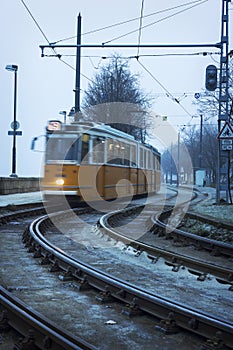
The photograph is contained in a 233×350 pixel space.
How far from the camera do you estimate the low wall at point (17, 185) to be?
28.8m

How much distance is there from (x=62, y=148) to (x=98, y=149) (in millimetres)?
1491

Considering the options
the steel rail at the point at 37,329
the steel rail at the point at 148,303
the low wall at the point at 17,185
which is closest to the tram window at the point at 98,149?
the low wall at the point at 17,185

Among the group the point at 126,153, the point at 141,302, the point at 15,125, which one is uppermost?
the point at 15,125

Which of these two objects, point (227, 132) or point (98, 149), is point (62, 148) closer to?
point (98, 149)

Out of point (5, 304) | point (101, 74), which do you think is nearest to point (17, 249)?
point (5, 304)

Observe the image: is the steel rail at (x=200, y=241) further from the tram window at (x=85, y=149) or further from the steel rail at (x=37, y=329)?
the tram window at (x=85, y=149)

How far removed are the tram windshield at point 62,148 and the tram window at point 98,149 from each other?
0.89m

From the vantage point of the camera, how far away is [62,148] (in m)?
19.0

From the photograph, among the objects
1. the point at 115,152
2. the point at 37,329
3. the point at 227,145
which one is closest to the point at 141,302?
the point at 37,329

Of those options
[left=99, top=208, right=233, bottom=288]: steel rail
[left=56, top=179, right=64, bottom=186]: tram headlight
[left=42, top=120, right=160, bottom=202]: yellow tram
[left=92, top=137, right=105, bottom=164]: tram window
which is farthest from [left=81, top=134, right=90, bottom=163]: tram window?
[left=99, top=208, right=233, bottom=288]: steel rail

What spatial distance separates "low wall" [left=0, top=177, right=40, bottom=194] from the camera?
28781 millimetres

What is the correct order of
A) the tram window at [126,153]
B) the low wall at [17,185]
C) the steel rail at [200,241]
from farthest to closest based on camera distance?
the low wall at [17,185], the tram window at [126,153], the steel rail at [200,241]

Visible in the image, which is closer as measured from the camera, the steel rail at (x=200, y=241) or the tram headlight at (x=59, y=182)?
the steel rail at (x=200, y=241)

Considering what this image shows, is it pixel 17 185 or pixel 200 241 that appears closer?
pixel 200 241
